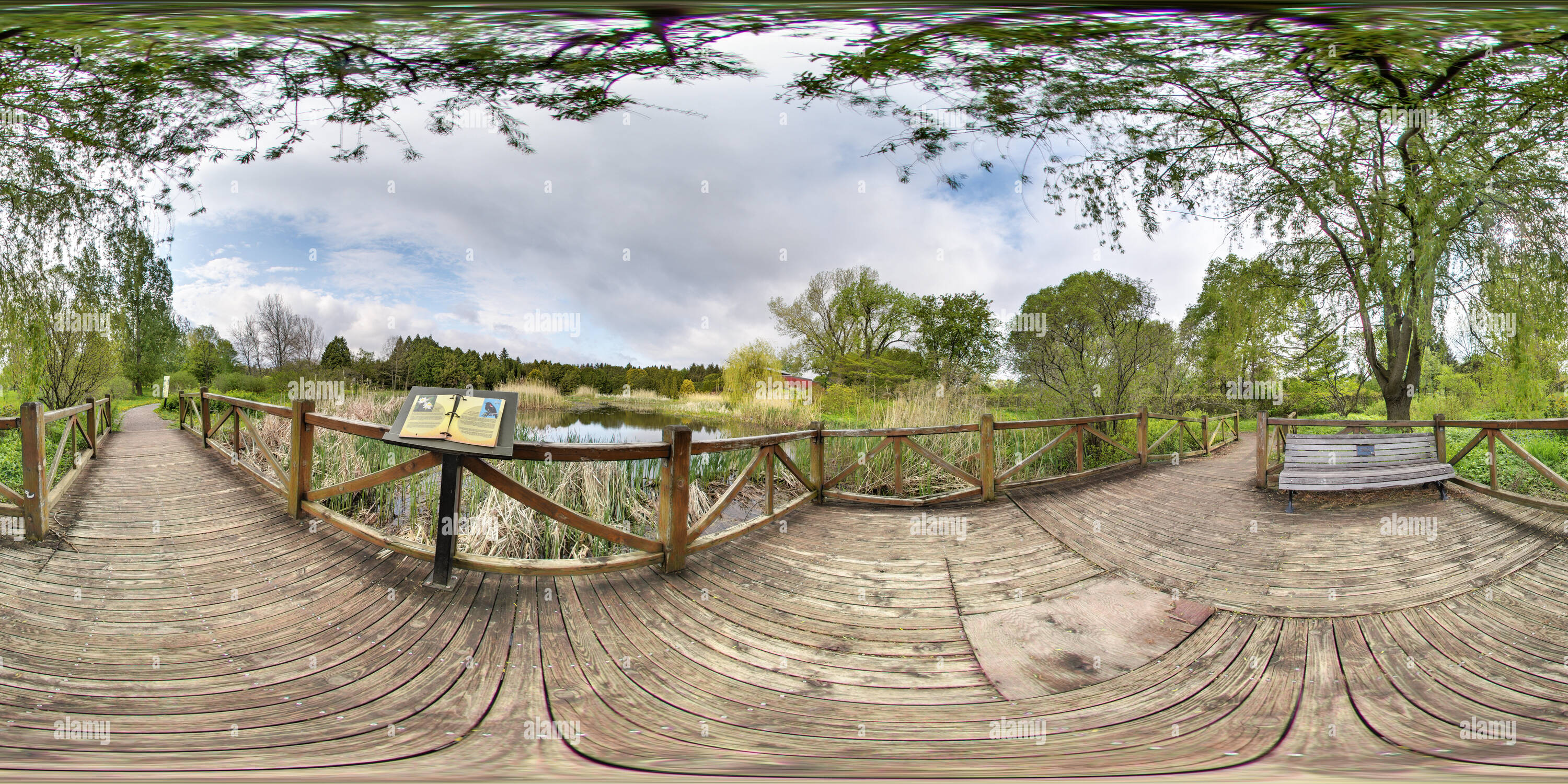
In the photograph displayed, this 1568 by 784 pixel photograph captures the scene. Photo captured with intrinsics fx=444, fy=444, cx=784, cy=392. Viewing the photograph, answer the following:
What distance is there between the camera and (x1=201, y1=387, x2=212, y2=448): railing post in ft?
18.0

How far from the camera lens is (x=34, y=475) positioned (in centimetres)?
247

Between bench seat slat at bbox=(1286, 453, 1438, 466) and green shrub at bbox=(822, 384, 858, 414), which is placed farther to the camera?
green shrub at bbox=(822, 384, 858, 414)

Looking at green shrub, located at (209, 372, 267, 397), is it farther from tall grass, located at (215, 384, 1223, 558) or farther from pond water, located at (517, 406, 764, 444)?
pond water, located at (517, 406, 764, 444)

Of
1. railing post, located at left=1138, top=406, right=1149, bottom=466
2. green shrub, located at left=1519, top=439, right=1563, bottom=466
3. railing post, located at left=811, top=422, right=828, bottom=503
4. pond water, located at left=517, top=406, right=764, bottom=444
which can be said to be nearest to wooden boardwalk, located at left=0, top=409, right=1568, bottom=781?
green shrub, located at left=1519, top=439, right=1563, bottom=466

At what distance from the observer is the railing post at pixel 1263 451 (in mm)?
2594

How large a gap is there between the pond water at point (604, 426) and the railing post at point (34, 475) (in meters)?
2.53

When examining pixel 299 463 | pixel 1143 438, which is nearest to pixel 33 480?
pixel 299 463

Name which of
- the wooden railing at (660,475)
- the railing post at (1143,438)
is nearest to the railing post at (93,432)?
the wooden railing at (660,475)

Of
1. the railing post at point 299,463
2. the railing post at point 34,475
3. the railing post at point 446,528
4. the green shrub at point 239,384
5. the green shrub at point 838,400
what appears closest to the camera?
the railing post at point 446,528

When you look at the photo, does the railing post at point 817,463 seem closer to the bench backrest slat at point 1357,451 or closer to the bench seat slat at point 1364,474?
the bench seat slat at point 1364,474

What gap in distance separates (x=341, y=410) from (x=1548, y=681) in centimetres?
893

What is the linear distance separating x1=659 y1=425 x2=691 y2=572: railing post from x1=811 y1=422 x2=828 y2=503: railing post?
152cm

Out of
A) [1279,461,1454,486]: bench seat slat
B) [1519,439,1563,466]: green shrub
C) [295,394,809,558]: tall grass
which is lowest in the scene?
[295,394,809,558]: tall grass

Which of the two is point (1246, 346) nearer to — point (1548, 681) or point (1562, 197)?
point (1562, 197)
